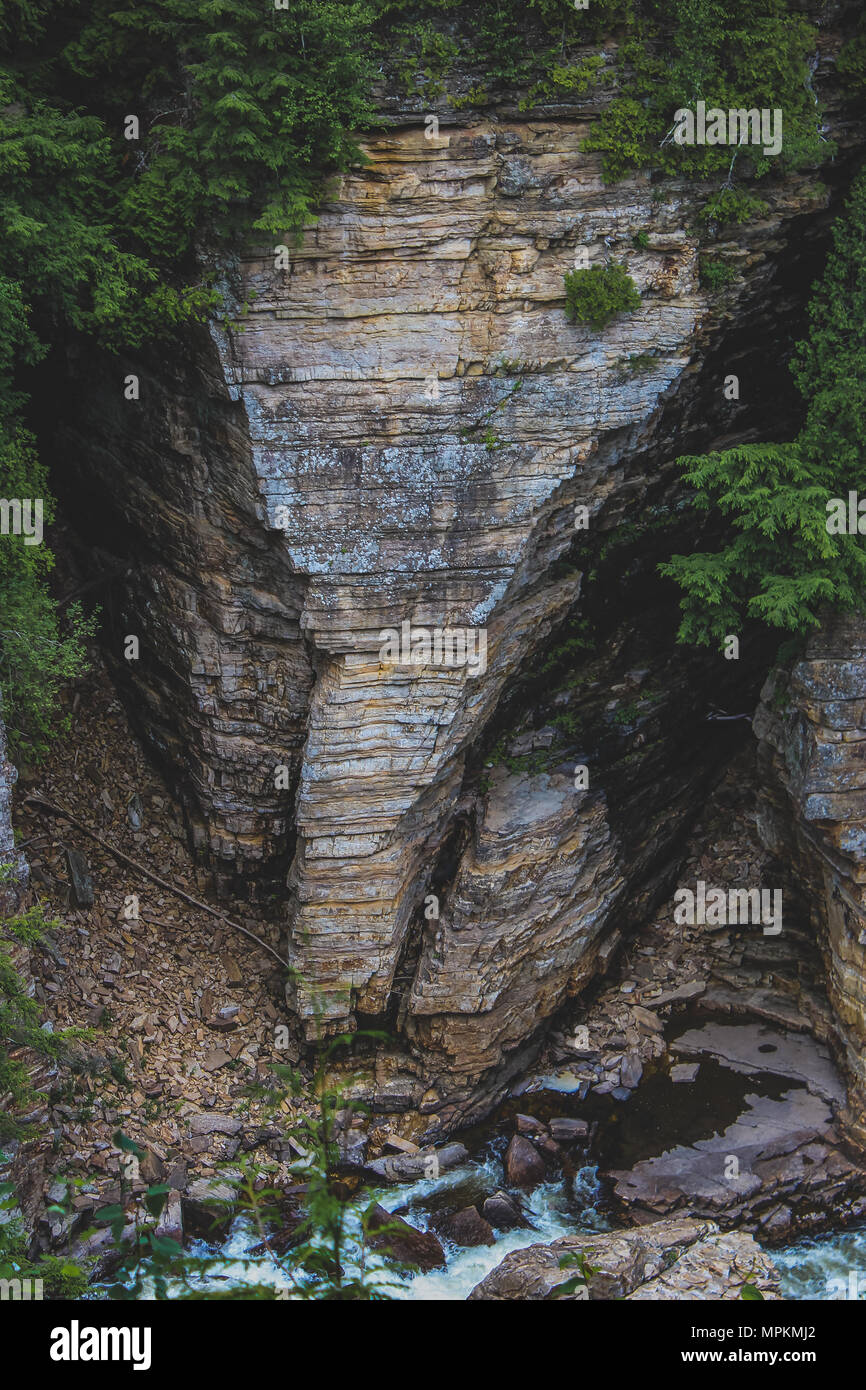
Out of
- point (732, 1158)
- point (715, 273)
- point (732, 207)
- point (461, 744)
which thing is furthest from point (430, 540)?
point (732, 1158)

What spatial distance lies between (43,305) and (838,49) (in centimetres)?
1098

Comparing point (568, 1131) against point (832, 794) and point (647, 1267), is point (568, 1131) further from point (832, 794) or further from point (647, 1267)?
point (832, 794)

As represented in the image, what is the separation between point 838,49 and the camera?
45.6ft

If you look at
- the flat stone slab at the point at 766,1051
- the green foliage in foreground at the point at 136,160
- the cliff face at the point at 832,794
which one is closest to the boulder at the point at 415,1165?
the flat stone slab at the point at 766,1051

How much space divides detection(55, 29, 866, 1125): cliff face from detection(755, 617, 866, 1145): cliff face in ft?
6.88

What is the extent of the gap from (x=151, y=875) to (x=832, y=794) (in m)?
10.3

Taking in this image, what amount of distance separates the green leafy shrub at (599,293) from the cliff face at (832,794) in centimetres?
520

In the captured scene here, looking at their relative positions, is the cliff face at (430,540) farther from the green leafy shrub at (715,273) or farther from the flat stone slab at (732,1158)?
the flat stone slab at (732,1158)

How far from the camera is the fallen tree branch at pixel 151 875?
16453mm

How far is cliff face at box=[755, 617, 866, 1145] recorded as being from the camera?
14.8m

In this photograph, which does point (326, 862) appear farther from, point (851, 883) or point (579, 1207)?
point (851, 883)

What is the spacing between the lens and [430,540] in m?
14.0

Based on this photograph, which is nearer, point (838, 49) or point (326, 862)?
point (838, 49)
